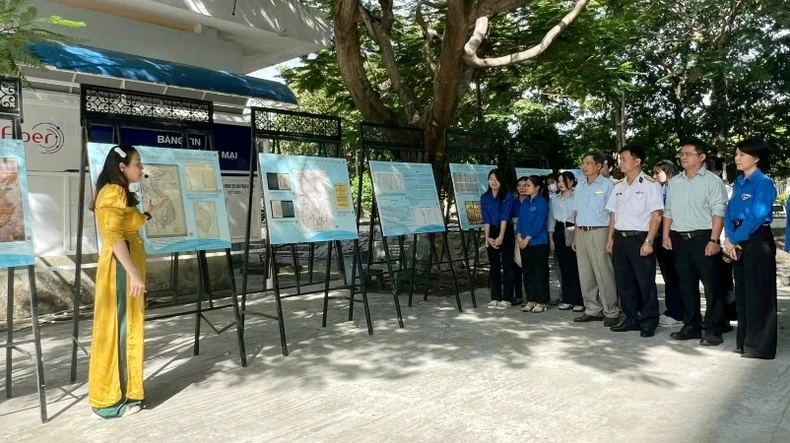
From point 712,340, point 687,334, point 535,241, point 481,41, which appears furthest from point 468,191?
point 712,340

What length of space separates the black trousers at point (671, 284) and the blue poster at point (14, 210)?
5386 mm

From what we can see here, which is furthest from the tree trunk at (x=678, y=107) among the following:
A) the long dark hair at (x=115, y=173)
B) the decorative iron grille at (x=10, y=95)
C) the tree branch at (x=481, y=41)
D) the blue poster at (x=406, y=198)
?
the decorative iron grille at (x=10, y=95)

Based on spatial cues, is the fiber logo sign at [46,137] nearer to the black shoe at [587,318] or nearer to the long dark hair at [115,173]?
the long dark hair at [115,173]

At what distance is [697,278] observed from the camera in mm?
5512

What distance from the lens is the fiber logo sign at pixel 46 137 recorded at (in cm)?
750

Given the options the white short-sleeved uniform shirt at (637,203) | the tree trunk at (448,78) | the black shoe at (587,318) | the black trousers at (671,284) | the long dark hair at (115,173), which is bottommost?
the black shoe at (587,318)

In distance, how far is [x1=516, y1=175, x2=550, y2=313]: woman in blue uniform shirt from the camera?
697cm

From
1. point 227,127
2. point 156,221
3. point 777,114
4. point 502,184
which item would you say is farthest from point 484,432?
point 777,114

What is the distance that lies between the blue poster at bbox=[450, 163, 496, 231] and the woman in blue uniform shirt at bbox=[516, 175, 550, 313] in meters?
0.71

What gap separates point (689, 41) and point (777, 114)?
4.24m

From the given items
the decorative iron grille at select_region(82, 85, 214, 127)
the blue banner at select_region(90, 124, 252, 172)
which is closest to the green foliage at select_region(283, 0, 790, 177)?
the blue banner at select_region(90, 124, 252, 172)

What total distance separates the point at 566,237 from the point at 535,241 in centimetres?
46

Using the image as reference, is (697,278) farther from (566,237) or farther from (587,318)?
(566,237)

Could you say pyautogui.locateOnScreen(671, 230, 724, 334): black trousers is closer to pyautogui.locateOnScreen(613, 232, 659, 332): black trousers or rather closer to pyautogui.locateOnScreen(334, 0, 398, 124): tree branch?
pyautogui.locateOnScreen(613, 232, 659, 332): black trousers
